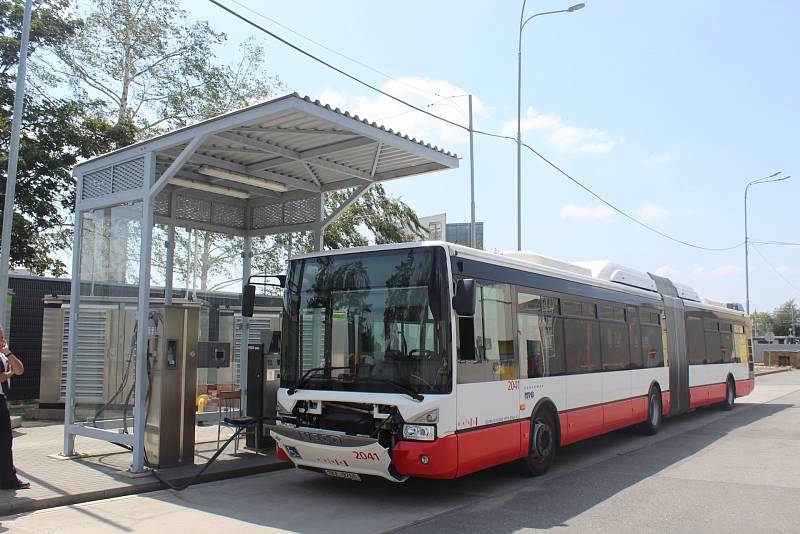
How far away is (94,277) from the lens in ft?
31.7

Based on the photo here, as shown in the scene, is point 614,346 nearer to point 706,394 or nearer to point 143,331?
point 706,394

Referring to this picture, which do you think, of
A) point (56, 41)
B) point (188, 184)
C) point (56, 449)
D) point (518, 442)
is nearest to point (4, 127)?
point (56, 41)

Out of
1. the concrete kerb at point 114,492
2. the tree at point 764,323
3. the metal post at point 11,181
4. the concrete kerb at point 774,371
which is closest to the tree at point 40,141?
the metal post at point 11,181

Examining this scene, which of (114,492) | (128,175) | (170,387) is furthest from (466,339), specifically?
(128,175)

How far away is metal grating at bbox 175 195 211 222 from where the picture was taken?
11.2 metres

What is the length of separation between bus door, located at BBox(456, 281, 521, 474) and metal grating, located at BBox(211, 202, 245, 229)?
19.1 ft

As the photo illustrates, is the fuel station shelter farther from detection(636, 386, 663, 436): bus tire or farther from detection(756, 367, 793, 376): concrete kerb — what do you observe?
detection(756, 367, 793, 376): concrete kerb

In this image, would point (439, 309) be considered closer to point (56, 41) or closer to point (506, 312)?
point (506, 312)

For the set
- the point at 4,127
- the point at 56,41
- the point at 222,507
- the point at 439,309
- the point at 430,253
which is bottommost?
the point at 222,507

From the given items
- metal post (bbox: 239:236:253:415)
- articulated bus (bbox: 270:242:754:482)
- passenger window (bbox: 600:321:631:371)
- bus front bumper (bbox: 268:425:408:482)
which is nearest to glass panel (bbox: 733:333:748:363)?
passenger window (bbox: 600:321:631:371)

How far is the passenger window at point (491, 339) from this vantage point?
728 cm

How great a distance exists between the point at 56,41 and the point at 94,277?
13.7m

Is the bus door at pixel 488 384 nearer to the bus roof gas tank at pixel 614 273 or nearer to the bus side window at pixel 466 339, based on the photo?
the bus side window at pixel 466 339

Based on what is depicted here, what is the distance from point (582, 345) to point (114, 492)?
6.65 meters
